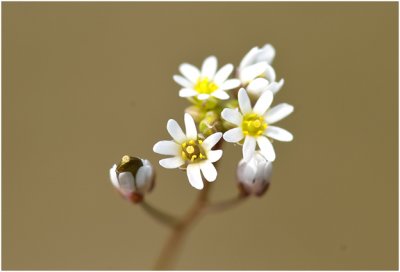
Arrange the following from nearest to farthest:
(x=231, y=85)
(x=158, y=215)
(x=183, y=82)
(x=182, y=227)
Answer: (x=231, y=85)
(x=183, y=82)
(x=158, y=215)
(x=182, y=227)

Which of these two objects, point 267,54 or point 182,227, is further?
point 182,227

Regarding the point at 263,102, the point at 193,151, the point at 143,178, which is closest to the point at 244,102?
the point at 263,102

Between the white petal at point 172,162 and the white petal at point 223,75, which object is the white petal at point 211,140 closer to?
the white petal at point 172,162

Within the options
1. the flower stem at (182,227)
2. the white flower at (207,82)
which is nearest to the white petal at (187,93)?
the white flower at (207,82)

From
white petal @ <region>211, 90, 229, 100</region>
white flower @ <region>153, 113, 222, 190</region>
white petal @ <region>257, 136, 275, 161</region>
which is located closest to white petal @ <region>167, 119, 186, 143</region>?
white flower @ <region>153, 113, 222, 190</region>

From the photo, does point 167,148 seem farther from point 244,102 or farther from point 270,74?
point 270,74

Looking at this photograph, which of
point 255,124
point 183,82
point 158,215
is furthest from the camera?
point 158,215
